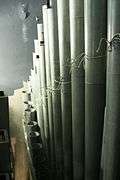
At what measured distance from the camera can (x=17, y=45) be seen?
27.9ft

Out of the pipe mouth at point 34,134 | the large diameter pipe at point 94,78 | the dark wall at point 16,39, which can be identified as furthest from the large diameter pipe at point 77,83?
the dark wall at point 16,39

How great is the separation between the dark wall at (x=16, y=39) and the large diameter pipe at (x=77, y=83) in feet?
18.5

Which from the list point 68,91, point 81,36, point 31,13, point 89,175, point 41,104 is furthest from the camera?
point 31,13

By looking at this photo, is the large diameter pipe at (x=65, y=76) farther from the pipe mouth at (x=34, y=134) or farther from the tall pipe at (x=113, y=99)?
the pipe mouth at (x=34, y=134)

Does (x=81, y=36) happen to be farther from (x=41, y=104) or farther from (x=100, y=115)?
(x=41, y=104)

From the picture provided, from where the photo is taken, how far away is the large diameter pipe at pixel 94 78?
2.16 meters

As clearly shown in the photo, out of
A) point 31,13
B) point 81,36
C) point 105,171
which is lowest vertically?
point 105,171

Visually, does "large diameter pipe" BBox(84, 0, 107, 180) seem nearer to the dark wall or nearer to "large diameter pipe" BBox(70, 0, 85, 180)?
"large diameter pipe" BBox(70, 0, 85, 180)

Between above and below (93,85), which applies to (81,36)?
above

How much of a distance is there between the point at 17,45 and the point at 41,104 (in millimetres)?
3207

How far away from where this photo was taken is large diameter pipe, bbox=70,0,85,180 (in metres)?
2.56

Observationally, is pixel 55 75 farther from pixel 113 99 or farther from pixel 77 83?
pixel 113 99

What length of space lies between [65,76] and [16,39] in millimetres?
5476

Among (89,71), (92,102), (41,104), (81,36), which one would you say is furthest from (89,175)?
(41,104)
